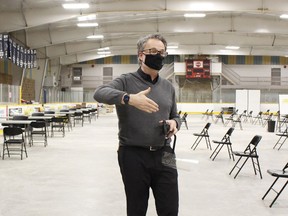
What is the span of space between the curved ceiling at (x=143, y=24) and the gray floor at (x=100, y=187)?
9.32 meters

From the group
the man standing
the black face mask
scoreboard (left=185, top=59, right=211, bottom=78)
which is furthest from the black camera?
scoreboard (left=185, top=59, right=211, bottom=78)

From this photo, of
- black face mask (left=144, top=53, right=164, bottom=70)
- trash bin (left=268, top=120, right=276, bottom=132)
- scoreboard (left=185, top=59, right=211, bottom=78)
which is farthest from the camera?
scoreboard (left=185, top=59, right=211, bottom=78)

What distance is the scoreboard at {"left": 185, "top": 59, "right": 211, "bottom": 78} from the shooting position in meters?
39.3

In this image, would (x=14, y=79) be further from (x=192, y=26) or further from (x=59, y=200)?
(x=59, y=200)

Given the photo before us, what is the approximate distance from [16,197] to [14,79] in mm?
21717

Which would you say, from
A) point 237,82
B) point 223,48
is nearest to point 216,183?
point 223,48

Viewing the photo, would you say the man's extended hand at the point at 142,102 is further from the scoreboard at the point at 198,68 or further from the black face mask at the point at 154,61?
the scoreboard at the point at 198,68

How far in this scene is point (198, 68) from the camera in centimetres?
3941

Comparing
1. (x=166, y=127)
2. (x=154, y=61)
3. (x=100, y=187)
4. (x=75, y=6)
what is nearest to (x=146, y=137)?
(x=166, y=127)

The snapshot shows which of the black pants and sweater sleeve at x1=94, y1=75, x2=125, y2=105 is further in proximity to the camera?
the black pants

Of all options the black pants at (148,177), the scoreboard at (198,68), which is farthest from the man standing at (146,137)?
the scoreboard at (198,68)

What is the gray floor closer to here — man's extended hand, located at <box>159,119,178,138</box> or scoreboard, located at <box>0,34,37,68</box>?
man's extended hand, located at <box>159,119,178,138</box>

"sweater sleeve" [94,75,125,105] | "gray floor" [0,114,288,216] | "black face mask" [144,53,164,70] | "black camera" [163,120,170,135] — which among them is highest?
"black face mask" [144,53,164,70]

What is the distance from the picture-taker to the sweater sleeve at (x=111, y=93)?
8.57 ft
